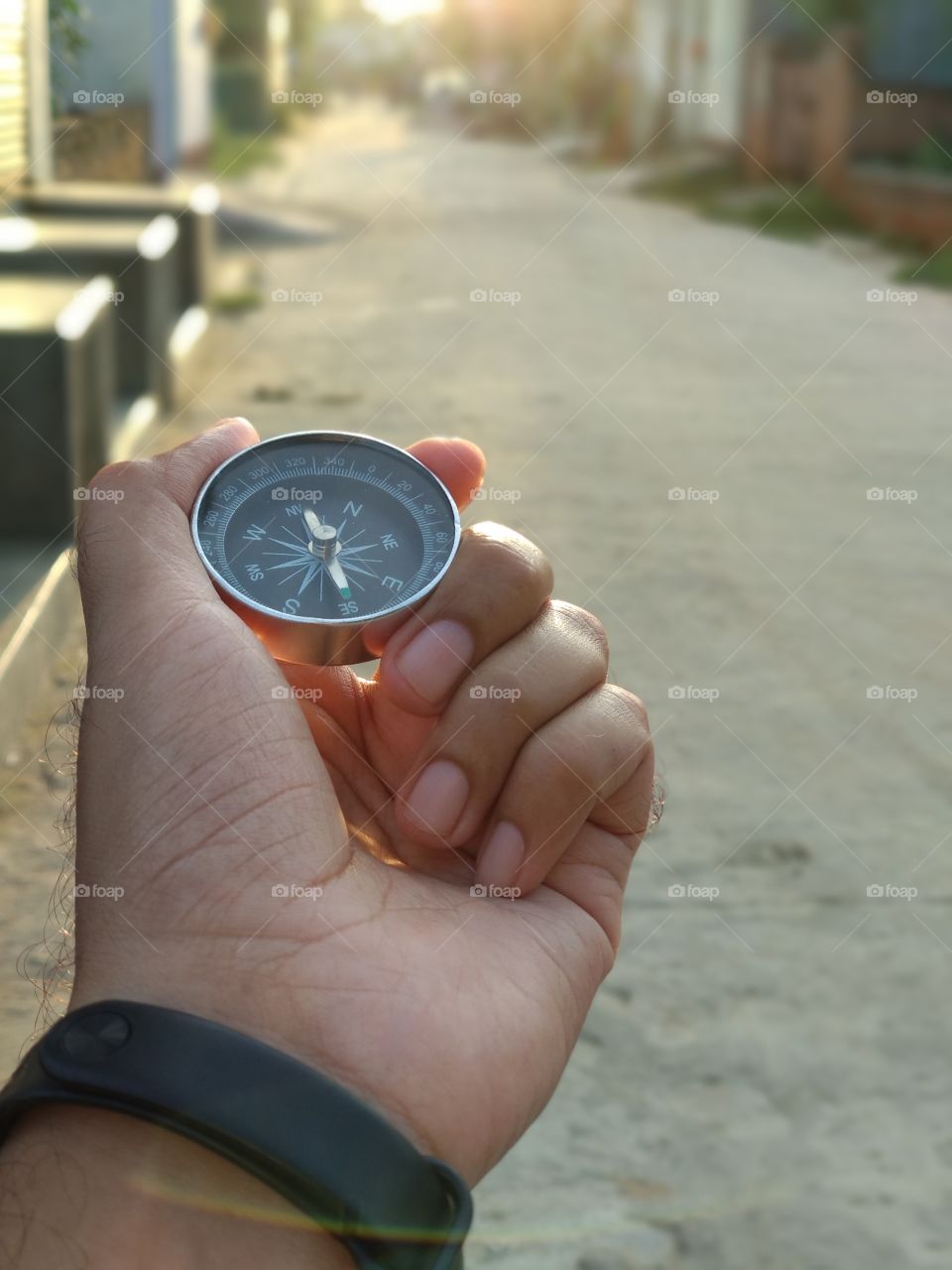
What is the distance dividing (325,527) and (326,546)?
0.03 meters

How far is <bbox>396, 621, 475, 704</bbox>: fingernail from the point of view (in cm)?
165

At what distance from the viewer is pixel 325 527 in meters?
1.78

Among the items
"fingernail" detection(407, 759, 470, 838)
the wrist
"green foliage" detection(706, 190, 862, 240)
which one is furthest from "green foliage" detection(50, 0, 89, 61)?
"green foliage" detection(706, 190, 862, 240)

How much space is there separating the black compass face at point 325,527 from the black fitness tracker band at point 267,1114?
2.01 ft

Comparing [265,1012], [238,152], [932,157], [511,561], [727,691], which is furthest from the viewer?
[238,152]

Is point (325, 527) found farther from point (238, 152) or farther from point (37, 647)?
point (238, 152)

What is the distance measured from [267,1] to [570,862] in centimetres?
3654

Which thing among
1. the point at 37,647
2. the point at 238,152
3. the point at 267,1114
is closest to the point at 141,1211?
the point at 267,1114

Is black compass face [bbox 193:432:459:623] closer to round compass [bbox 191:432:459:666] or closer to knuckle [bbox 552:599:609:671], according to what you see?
round compass [bbox 191:432:459:666]

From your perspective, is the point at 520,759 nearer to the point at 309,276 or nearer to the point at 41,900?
the point at 41,900

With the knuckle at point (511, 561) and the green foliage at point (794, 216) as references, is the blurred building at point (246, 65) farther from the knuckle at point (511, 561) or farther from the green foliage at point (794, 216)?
the knuckle at point (511, 561)

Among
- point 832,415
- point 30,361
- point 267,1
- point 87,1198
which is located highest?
point 87,1198

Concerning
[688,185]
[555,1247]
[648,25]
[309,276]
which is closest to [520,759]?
[555,1247]

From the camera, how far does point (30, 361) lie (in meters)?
4.68
